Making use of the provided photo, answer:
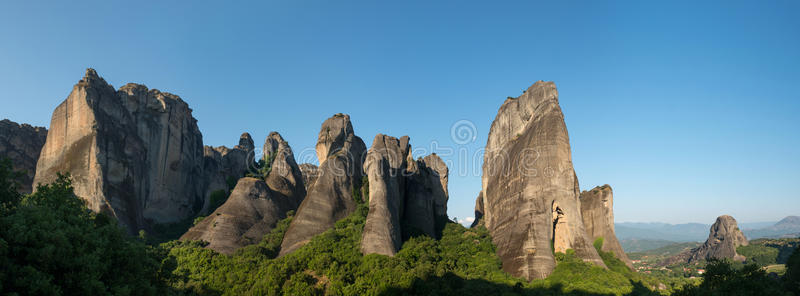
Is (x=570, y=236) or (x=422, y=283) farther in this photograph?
(x=570, y=236)

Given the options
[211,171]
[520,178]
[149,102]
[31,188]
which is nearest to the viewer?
[520,178]

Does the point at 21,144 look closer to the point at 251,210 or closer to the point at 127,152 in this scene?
the point at 127,152

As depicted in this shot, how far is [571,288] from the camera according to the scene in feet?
95.0

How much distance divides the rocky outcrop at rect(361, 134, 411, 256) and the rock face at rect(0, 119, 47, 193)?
48.9m

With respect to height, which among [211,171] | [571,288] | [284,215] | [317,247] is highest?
[211,171]

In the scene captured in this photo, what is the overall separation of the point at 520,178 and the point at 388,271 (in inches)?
702

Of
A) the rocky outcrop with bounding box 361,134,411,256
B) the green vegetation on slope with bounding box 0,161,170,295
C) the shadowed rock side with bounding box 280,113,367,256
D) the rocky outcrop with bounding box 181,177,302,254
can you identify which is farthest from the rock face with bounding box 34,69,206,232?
the green vegetation on slope with bounding box 0,161,170,295

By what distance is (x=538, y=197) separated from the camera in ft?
122

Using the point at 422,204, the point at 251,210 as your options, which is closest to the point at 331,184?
the point at 251,210

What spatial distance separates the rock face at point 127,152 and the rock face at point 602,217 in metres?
54.7

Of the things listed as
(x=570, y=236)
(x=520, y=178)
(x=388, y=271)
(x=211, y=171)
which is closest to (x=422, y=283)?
(x=388, y=271)

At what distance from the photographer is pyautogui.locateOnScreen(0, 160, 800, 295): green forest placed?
11.9 m

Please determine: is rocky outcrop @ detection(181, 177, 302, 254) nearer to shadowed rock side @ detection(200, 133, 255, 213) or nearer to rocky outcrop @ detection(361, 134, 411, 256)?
rocky outcrop @ detection(361, 134, 411, 256)

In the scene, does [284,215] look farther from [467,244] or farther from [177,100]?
[177,100]
